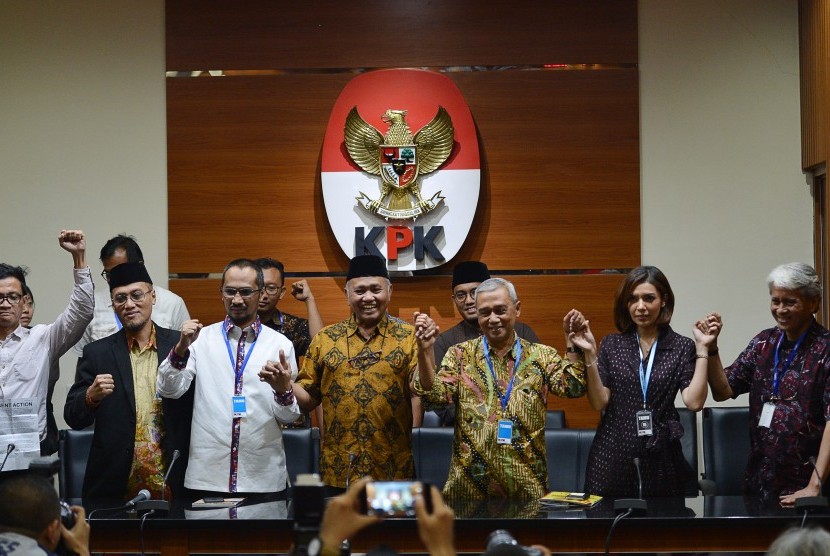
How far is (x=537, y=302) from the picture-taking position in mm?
5820

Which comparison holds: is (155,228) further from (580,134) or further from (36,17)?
(580,134)

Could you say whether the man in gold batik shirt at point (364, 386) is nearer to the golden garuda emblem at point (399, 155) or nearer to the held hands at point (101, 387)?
the held hands at point (101, 387)

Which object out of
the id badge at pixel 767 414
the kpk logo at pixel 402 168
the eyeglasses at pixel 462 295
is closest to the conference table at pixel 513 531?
the id badge at pixel 767 414

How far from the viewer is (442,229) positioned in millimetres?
5723

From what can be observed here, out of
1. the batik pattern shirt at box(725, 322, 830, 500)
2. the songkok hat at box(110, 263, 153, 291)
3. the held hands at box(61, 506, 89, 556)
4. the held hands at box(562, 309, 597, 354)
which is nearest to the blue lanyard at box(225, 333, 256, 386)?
the songkok hat at box(110, 263, 153, 291)

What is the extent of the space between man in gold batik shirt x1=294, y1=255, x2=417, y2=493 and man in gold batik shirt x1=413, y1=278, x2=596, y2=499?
0.74ft

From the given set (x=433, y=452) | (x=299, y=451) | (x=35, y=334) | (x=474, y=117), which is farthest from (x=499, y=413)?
(x=474, y=117)

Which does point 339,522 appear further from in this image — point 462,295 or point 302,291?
point 302,291

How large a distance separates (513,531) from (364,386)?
0.98m

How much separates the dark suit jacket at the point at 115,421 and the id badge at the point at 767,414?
2193 mm

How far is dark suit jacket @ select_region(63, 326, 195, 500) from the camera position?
12.9ft

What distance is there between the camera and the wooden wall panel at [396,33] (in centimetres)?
579

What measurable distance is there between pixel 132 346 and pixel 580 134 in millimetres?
2896

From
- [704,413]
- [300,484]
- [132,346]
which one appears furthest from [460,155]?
[300,484]
